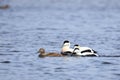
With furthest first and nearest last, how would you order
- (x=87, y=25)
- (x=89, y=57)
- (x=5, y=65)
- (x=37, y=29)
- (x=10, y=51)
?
1. (x=87, y=25)
2. (x=37, y=29)
3. (x=10, y=51)
4. (x=89, y=57)
5. (x=5, y=65)

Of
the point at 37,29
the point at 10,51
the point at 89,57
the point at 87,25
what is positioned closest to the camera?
the point at 89,57

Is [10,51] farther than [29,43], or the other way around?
[29,43]

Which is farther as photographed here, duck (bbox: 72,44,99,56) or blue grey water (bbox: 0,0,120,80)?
duck (bbox: 72,44,99,56)

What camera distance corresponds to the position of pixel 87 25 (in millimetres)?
47281

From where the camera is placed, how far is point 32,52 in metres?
29.5

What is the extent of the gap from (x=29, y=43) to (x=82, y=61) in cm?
669

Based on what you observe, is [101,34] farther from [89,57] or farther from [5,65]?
[5,65]

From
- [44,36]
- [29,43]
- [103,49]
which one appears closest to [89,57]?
[103,49]

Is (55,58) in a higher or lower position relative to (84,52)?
lower

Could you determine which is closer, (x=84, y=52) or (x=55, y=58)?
(x=55, y=58)

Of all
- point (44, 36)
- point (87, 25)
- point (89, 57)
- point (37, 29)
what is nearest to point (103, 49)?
point (89, 57)

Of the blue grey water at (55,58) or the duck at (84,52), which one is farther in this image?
the duck at (84,52)

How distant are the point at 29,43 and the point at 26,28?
10575 mm

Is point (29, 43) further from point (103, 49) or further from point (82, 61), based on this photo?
point (82, 61)
